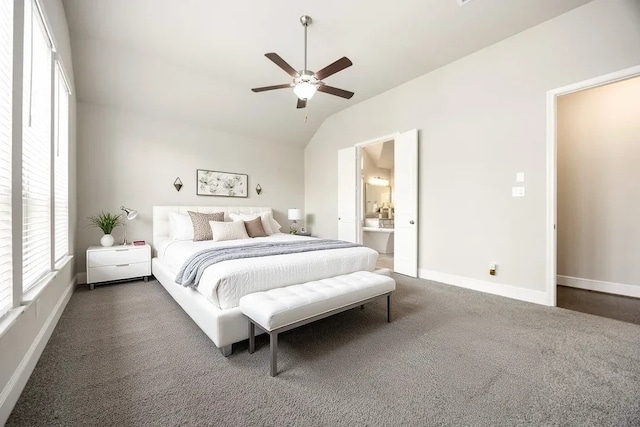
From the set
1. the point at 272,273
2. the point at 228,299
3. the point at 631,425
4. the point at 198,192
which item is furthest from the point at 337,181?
the point at 631,425

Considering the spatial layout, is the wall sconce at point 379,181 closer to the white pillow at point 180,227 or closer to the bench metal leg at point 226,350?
the white pillow at point 180,227

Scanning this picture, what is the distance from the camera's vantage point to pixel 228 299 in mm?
2035

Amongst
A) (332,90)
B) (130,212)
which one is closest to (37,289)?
(130,212)

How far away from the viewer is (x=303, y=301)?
189cm

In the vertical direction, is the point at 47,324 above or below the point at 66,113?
below

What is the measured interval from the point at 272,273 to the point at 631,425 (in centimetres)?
223

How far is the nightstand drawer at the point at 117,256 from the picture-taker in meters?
3.55

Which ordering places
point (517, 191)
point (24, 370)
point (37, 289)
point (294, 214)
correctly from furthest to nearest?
point (294, 214)
point (517, 191)
point (37, 289)
point (24, 370)

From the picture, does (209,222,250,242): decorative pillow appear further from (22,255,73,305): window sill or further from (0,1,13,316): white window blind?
(0,1,13,316): white window blind

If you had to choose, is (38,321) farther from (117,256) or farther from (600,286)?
(600,286)

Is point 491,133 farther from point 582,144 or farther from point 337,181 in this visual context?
point 337,181

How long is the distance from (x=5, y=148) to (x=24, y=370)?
1276mm

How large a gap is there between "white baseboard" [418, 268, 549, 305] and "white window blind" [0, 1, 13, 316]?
4189 millimetres

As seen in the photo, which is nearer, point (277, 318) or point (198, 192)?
point (277, 318)
